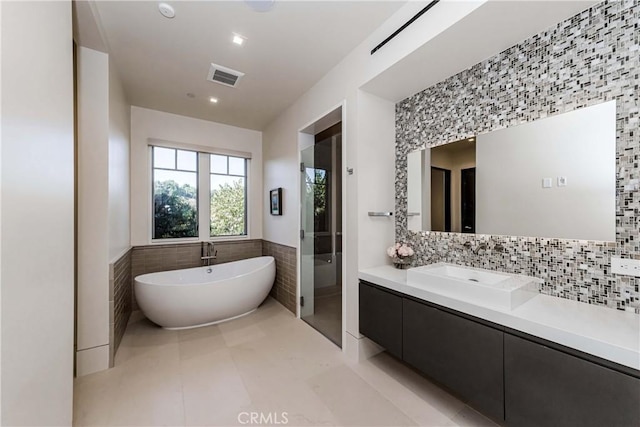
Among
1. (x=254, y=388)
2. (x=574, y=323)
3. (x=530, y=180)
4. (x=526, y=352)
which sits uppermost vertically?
(x=530, y=180)

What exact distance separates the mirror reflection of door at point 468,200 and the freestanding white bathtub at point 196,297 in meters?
2.45

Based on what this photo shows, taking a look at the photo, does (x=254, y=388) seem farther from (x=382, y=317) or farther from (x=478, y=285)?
(x=478, y=285)

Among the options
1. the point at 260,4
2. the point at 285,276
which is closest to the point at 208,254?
the point at 285,276

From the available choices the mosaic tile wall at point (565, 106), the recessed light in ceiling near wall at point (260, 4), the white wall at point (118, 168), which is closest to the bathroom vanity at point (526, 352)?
the mosaic tile wall at point (565, 106)

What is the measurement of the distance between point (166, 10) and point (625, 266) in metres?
3.30

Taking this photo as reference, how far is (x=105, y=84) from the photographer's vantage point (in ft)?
7.43

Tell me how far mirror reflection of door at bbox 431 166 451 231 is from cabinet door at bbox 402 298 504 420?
30.2 inches

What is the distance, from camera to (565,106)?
5.11ft

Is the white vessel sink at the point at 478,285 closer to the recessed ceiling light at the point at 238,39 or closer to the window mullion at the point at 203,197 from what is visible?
the recessed ceiling light at the point at 238,39

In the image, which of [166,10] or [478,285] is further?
[166,10]

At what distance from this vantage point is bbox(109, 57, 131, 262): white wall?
2.38 meters

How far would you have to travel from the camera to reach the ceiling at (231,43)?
6.16 ft

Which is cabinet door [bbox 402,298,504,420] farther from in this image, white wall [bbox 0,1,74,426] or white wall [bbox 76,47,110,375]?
white wall [bbox 76,47,110,375]

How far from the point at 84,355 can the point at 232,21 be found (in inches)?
118
